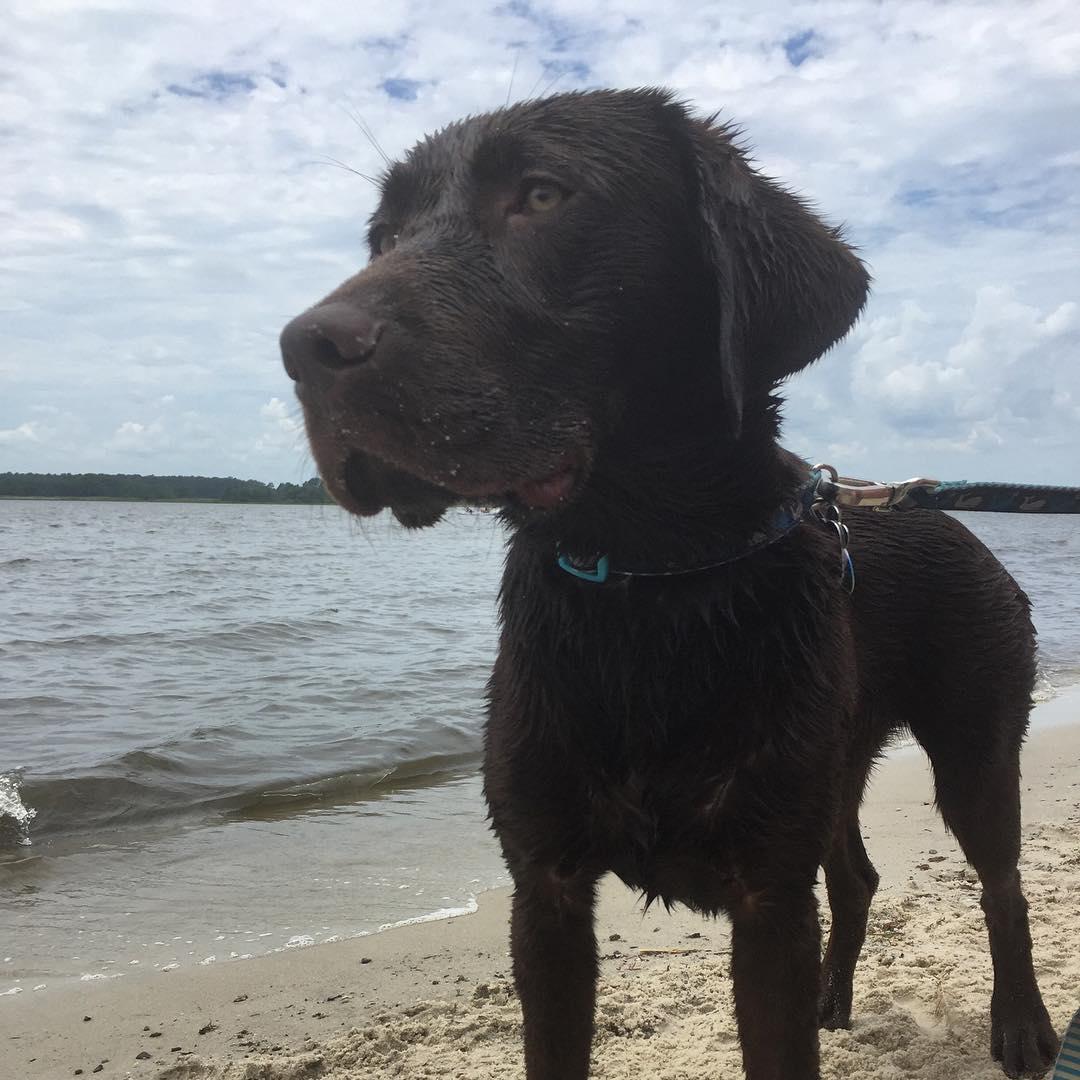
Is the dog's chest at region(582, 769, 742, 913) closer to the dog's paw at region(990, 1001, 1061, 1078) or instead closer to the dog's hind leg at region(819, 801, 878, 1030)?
the dog's hind leg at region(819, 801, 878, 1030)

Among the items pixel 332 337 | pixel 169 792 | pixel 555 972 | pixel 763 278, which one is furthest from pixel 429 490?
pixel 169 792

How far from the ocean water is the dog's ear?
2.40 feet

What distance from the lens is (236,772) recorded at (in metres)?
6.75

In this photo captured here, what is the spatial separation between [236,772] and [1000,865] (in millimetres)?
4904

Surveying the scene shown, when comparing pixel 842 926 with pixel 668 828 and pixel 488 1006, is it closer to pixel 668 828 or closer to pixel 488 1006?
pixel 488 1006

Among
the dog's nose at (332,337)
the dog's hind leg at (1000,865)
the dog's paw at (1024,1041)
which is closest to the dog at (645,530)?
the dog's nose at (332,337)

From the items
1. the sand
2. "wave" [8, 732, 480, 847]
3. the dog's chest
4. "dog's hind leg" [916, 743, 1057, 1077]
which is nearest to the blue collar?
the dog's chest

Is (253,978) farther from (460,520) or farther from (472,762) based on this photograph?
(472,762)

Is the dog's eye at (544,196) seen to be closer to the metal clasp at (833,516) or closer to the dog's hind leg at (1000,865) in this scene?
the metal clasp at (833,516)

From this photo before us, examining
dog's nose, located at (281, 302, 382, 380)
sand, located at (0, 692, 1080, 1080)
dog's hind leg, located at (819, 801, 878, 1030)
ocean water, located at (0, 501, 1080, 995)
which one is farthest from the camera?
ocean water, located at (0, 501, 1080, 995)

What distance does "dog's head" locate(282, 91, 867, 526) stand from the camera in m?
1.87

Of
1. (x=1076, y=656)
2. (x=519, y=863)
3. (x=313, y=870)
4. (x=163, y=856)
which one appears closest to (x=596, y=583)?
(x=519, y=863)

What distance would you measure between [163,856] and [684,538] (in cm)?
418

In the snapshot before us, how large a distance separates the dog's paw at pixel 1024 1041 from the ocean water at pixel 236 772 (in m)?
2.09
